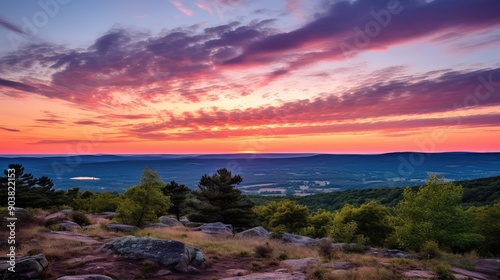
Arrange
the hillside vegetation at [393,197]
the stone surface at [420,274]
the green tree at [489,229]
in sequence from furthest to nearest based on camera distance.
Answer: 1. the hillside vegetation at [393,197]
2. the green tree at [489,229]
3. the stone surface at [420,274]

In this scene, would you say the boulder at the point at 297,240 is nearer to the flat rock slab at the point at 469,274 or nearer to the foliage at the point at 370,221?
the flat rock slab at the point at 469,274

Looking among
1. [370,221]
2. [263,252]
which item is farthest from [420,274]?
[370,221]

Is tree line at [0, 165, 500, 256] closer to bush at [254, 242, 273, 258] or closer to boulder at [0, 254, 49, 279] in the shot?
bush at [254, 242, 273, 258]

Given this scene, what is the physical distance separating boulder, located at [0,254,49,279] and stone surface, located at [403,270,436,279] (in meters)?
16.7

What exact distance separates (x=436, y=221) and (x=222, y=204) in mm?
30114

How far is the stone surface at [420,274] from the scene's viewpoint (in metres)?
13.9

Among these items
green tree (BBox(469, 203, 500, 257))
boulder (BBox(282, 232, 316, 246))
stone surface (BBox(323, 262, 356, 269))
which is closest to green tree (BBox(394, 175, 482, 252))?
green tree (BBox(469, 203, 500, 257))

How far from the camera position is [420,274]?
47.6 feet

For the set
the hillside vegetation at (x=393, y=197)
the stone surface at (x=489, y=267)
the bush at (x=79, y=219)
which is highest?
the bush at (x=79, y=219)

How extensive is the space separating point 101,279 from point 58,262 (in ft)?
15.6

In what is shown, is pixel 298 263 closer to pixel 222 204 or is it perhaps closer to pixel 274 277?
pixel 274 277

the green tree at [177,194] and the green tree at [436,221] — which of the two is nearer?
the green tree at [436,221]

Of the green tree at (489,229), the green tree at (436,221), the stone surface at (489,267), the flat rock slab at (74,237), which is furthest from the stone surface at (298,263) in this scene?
the green tree at (489,229)

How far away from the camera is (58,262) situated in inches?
567
